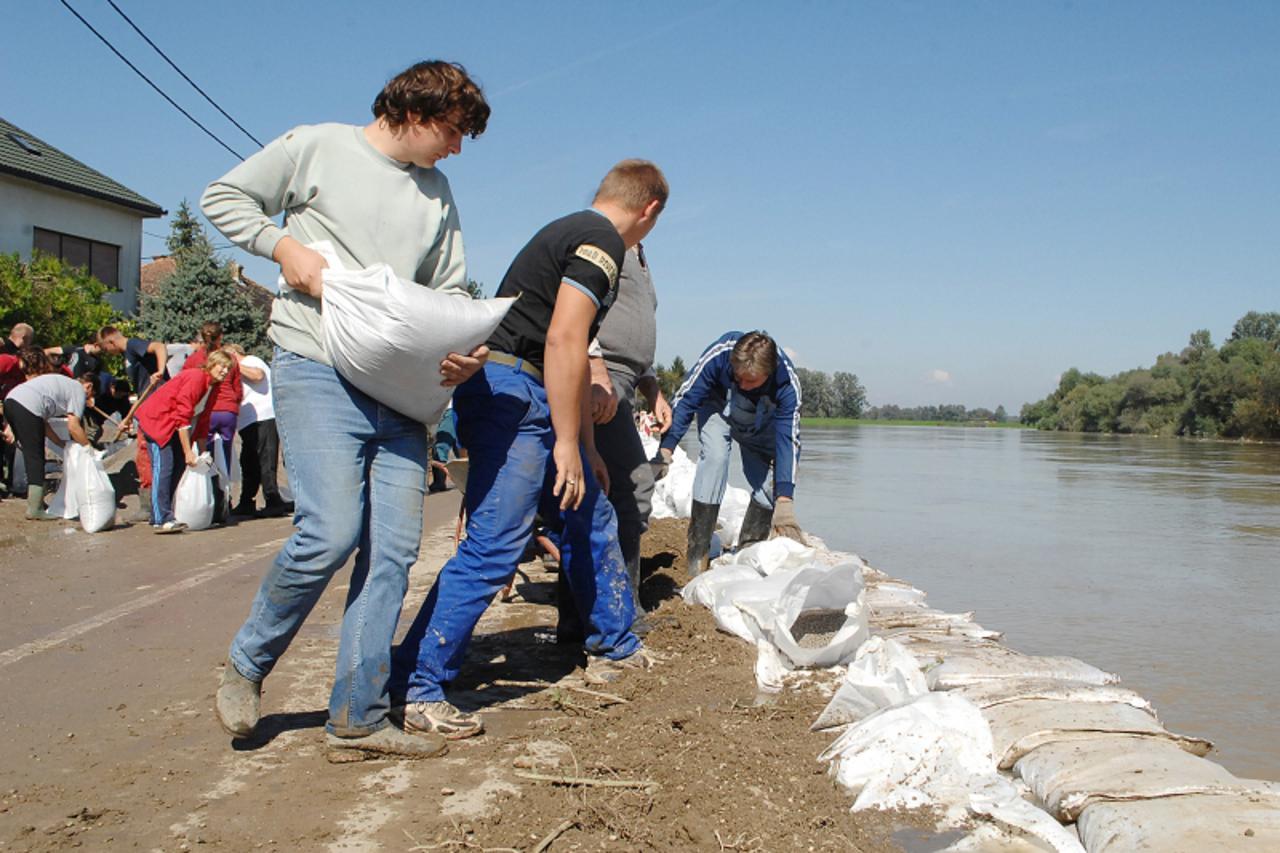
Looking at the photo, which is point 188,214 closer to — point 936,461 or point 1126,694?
point 936,461

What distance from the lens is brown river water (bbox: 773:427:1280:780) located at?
5118mm

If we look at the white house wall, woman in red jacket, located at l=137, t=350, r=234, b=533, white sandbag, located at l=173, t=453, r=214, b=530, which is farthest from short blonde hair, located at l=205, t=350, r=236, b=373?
the white house wall

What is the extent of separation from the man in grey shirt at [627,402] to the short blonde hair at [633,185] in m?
0.68

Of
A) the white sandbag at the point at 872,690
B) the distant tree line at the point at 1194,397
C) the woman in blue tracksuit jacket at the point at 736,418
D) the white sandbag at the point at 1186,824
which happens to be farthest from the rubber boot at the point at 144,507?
the distant tree line at the point at 1194,397

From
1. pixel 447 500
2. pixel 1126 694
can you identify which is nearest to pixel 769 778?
pixel 1126 694

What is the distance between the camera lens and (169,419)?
8445mm

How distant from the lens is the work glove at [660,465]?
5.02 meters

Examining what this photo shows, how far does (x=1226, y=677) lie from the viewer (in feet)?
17.6

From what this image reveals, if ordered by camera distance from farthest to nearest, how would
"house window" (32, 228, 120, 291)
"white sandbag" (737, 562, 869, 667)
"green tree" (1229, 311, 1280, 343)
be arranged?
"green tree" (1229, 311, 1280, 343) → "house window" (32, 228, 120, 291) → "white sandbag" (737, 562, 869, 667)

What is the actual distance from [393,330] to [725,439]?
13.6ft

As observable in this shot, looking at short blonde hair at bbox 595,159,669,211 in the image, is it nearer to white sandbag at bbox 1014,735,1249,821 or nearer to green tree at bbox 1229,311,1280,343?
white sandbag at bbox 1014,735,1249,821

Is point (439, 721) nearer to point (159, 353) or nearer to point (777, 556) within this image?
point (777, 556)

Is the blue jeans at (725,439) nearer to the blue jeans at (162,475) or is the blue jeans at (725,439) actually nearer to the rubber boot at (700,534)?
the rubber boot at (700,534)

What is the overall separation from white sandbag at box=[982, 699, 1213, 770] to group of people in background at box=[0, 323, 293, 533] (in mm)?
6772
